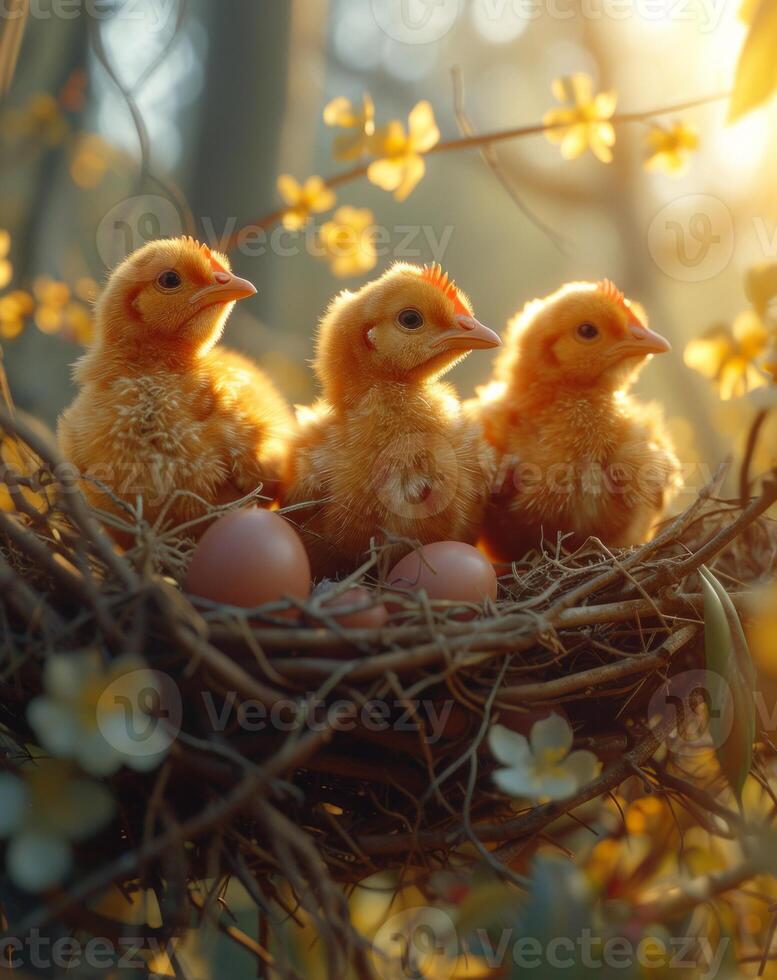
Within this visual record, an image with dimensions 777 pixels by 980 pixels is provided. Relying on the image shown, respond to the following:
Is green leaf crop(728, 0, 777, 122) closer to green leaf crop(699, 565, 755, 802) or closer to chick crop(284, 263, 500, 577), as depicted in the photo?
green leaf crop(699, 565, 755, 802)

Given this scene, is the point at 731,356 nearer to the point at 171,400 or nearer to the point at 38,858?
the point at 171,400

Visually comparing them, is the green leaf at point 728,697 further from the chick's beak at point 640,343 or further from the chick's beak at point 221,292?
the chick's beak at point 221,292

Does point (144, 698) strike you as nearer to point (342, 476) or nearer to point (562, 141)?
point (342, 476)

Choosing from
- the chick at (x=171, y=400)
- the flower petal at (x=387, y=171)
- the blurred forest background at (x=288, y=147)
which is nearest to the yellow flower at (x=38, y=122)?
the blurred forest background at (x=288, y=147)

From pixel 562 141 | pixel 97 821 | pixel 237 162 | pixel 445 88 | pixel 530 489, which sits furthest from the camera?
pixel 445 88

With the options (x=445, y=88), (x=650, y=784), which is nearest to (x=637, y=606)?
(x=650, y=784)

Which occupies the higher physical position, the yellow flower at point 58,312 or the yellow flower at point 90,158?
the yellow flower at point 90,158

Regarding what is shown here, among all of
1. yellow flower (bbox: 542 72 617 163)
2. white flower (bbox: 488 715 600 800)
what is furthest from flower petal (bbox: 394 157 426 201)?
white flower (bbox: 488 715 600 800)
